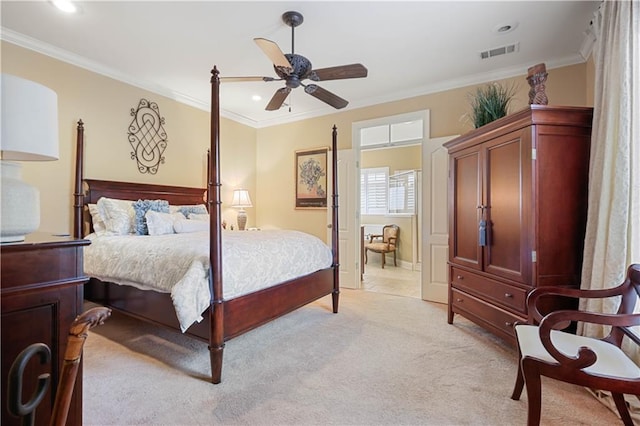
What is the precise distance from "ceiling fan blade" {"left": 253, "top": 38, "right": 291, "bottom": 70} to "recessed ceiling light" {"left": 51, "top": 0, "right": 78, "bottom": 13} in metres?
1.68

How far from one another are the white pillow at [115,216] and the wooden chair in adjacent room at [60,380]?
2746 millimetres

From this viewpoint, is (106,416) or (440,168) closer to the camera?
(106,416)

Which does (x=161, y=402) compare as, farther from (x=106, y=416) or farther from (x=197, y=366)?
(x=197, y=366)

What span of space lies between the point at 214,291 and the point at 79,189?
2377 mm

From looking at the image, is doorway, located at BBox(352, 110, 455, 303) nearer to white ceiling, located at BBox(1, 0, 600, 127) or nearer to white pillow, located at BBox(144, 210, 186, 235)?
white ceiling, located at BBox(1, 0, 600, 127)

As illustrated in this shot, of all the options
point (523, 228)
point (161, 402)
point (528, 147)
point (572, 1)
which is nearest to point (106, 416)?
point (161, 402)

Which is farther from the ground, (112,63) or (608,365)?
(112,63)

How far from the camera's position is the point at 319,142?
4953mm

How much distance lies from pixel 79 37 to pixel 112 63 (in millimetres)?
499

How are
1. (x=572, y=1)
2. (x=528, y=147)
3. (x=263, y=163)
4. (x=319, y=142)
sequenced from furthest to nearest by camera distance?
(x=263, y=163) < (x=319, y=142) < (x=572, y=1) < (x=528, y=147)

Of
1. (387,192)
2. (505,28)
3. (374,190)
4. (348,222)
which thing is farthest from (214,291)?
(374,190)

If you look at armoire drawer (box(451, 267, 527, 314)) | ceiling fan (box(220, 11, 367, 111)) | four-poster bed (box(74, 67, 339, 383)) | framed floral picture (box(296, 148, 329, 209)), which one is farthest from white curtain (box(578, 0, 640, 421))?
framed floral picture (box(296, 148, 329, 209))

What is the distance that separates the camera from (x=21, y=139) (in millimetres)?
1054

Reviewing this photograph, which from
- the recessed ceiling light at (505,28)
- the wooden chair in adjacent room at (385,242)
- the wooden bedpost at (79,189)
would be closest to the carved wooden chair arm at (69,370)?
the wooden bedpost at (79,189)
